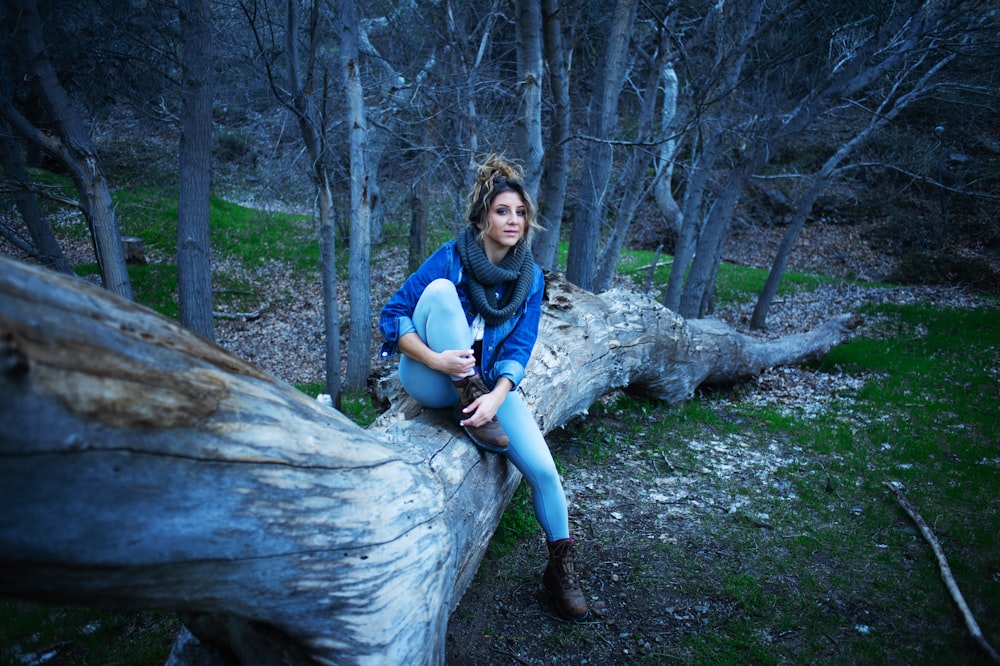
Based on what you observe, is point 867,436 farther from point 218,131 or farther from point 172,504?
point 218,131

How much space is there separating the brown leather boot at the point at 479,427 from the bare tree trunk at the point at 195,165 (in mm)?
4408

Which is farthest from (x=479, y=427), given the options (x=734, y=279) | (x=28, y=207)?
(x=734, y=279)

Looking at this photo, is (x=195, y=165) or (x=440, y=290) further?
(x=195, y=165)

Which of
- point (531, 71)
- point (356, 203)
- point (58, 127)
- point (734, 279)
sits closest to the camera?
point (58, 127)

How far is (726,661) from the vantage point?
2.73m

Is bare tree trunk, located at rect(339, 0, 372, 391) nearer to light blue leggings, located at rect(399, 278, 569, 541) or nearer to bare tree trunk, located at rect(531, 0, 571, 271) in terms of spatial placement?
bare tree trunk, located at rect(531, 0, 571, 271)

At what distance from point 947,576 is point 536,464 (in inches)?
104

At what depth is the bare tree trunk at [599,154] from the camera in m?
6.78

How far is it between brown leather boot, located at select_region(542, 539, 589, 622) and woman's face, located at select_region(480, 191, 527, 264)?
1.80 meters

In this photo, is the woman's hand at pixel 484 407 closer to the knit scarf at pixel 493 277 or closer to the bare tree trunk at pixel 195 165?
the knit scarf at pixel 493 277

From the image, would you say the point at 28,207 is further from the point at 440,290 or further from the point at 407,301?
the point at 440,290

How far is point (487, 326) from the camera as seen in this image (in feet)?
10.4

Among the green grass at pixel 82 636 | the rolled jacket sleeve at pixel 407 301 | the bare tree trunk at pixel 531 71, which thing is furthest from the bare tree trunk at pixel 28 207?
the rolled jacket sleeve at pixel 407 301

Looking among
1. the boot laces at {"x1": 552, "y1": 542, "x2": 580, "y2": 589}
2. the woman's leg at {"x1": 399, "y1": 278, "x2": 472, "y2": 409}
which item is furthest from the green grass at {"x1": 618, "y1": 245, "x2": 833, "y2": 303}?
the woman's leg at {"x1": 399, "y1": 278, "x2": 472, "y2": 409}
